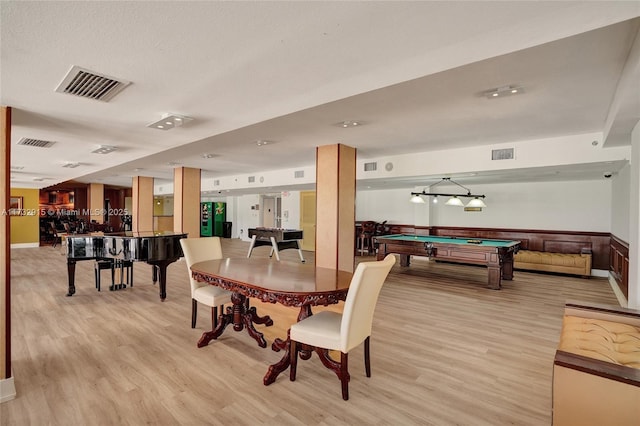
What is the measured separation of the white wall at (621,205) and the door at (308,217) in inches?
313

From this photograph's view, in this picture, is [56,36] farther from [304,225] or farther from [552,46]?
[304,225]

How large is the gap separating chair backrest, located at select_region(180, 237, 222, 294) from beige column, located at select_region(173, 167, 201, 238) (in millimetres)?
4395

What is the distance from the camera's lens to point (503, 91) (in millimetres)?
2947

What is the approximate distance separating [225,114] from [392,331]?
3321 mm

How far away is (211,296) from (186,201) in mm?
5423

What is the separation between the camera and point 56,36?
219 cm

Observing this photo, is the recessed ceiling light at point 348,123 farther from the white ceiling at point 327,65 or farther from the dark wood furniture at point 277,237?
→ the dark wood furniture at point 277,237

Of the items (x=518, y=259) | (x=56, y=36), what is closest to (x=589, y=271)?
(x=518, y=259)

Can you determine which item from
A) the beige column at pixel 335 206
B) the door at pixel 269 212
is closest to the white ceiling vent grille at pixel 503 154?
the beige column at pixel 335 206

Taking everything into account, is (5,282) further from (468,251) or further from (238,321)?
(468,251)

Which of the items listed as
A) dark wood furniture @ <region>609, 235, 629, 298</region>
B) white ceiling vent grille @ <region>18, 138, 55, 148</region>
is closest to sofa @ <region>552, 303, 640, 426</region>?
dark wood furniture @ <region>609, 235, 629, 298</region>

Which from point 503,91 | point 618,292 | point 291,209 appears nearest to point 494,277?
point 618,292

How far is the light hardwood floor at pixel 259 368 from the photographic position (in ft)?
7.38

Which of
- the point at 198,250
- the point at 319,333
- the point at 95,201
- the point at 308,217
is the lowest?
the point at 319,333
